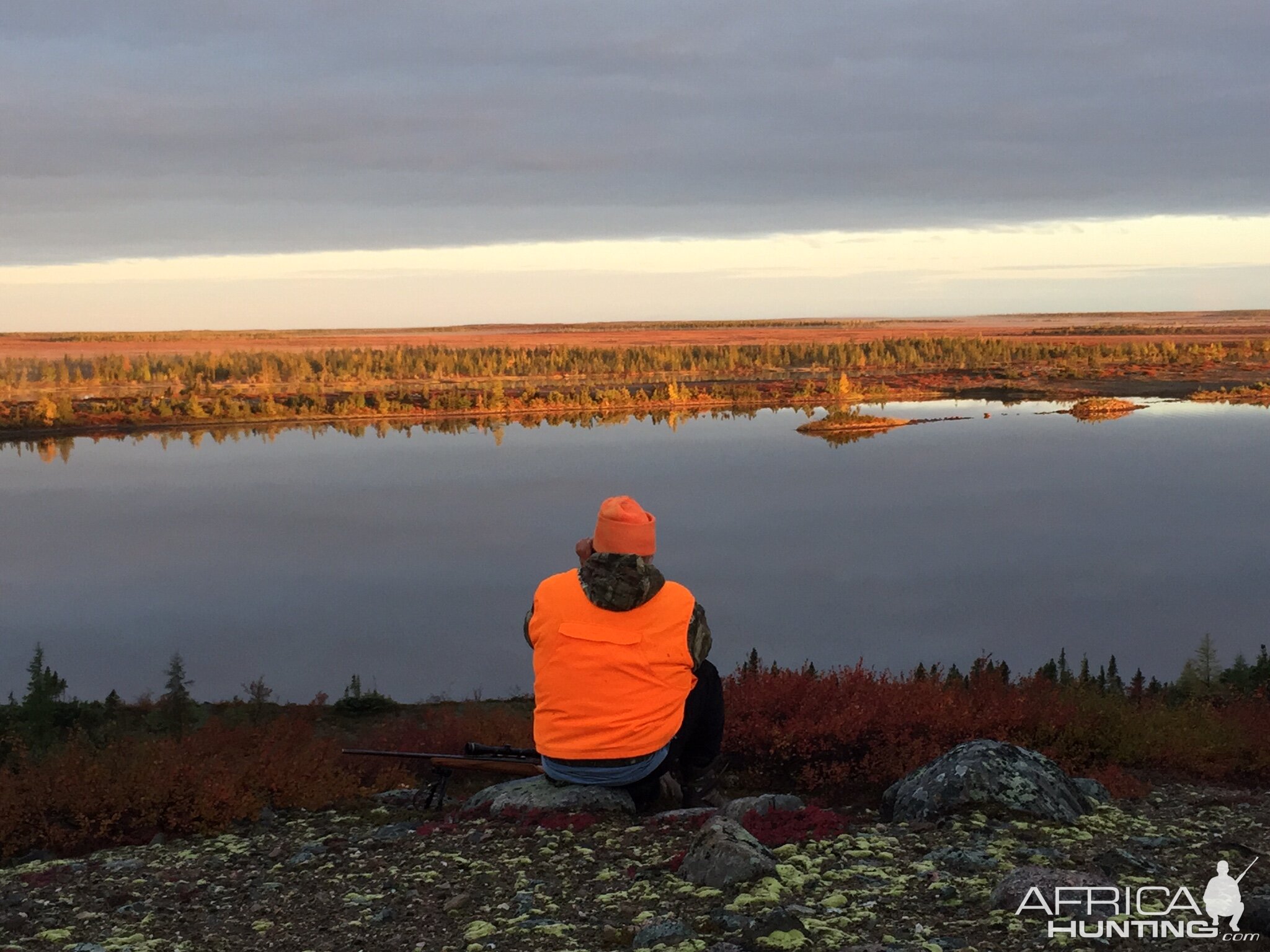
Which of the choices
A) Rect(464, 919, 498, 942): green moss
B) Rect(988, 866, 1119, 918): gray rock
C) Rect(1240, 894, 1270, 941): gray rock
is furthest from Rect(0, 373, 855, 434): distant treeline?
Rect(1240, 894, 1270, 941): gray rock

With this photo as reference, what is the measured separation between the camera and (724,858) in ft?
20.8

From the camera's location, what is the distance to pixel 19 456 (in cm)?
7081

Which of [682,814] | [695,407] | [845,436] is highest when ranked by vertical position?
[682,814]

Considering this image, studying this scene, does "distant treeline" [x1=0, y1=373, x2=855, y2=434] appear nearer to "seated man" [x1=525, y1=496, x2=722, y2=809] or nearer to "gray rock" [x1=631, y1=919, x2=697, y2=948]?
"seated man" [x1=525, y1=496, x2=722, y2=809]

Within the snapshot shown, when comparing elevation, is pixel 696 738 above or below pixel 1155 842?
above

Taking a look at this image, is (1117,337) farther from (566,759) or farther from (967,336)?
(566,759)

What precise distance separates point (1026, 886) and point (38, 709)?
12468mm

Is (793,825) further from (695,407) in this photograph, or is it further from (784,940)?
(695,407)

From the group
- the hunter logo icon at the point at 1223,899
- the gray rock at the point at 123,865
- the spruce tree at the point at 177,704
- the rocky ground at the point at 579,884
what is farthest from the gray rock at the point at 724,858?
the spruce tree at the point at 177,704

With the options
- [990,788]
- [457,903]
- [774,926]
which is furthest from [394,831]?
[990,788]

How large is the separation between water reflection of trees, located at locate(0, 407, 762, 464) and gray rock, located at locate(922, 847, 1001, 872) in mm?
64586

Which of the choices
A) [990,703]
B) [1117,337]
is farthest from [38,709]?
[1117,337]

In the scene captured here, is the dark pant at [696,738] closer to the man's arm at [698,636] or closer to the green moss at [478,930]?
the man's arm at [698,636]

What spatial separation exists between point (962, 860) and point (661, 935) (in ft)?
6.11
